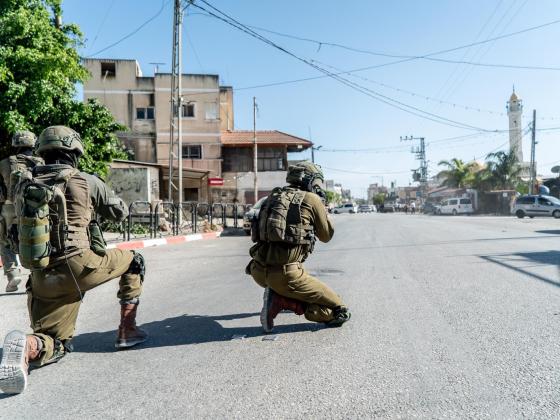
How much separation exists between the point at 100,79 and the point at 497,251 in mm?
31327

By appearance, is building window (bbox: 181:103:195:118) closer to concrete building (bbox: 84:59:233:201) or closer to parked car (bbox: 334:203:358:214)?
concrete building (bbox: 84:59:233:201)

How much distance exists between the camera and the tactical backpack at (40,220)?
2.83 m

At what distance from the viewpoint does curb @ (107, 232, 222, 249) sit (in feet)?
36.0

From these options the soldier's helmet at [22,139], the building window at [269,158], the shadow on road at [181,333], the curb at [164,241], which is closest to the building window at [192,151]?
the building window at [269,158]

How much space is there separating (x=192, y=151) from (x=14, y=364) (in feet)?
106

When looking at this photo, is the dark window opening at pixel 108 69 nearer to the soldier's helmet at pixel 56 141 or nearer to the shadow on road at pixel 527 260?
the shadow on road at pixel 527 260

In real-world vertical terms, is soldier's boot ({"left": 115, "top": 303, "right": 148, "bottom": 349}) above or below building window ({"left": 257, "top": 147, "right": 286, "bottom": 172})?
below

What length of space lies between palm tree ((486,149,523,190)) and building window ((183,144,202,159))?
27.9 m

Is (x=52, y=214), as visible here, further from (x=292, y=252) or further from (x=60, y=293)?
(x=292, y=252)

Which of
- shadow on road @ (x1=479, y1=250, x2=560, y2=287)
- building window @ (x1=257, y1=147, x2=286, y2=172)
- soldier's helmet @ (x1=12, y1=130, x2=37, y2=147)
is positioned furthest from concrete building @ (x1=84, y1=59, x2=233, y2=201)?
soldier's helmet @ (x1=12, y1=130, x2=37, y2=147)

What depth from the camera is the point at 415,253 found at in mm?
9453

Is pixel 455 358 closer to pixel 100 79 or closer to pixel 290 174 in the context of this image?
pixel 290 174

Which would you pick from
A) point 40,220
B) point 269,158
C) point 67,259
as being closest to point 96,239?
point 67,259

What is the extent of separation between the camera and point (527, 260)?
8.03 metres
